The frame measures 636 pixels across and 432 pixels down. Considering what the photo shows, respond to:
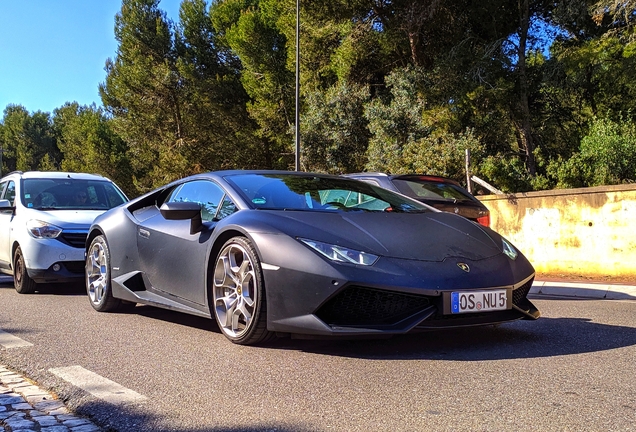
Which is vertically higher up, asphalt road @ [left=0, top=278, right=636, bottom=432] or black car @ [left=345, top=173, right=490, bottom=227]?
black car @ [left=345, top=173, right=490, bottom=227]

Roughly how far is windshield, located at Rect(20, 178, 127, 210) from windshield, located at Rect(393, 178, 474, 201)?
12.2ft

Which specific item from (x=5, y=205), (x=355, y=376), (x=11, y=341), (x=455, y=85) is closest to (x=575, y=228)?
(x=5, y=205)

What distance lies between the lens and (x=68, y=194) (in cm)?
883

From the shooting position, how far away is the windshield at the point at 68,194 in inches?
338

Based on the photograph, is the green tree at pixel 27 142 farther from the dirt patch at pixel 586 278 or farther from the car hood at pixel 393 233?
the car hood at pixel 393 233

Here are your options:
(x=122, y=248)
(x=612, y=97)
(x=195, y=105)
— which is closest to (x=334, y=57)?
(x=612, y=97)

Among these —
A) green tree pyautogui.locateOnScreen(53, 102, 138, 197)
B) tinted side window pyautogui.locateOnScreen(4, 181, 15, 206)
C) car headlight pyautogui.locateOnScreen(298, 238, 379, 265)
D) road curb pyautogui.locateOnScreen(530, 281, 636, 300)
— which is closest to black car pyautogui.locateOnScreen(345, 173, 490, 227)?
road curb pyautogui.locateOnScreen(530, 281, 636, 300)

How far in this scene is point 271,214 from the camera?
433 cm

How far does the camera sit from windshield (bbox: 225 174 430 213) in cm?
466

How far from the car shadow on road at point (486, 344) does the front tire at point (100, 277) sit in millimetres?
2216

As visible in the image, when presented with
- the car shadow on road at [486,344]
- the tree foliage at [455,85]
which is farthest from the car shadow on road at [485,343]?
the tree foliage at [455,85]

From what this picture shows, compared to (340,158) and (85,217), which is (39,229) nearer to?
(85,217)

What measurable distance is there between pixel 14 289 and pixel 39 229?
1344 mm

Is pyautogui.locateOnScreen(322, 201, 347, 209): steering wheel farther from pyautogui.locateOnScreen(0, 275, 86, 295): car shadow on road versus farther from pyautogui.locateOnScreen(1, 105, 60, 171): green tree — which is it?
pyautogui.locateOnScreen(1, 105, 60, 171): green tree
